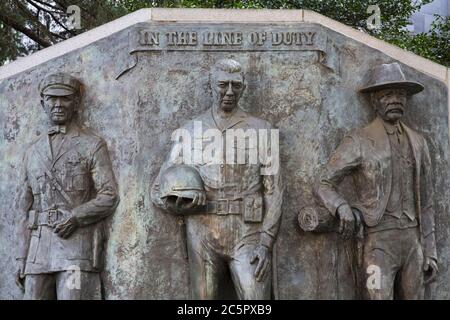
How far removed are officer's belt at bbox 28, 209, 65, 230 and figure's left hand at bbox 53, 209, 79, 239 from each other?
57 mm

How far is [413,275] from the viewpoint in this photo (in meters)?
10.4

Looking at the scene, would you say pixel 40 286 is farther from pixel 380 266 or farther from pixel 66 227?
pixel 380 266

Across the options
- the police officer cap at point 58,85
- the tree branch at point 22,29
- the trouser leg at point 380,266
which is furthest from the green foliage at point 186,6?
the trouser leg at point 380,266

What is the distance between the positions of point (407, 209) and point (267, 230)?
1.50 metres

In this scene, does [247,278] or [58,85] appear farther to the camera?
[58,85]

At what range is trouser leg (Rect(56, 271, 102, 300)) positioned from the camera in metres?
10.2

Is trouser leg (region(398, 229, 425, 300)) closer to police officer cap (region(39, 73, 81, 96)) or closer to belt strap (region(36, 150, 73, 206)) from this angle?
belt strap (region(36, 150, 73, 206))

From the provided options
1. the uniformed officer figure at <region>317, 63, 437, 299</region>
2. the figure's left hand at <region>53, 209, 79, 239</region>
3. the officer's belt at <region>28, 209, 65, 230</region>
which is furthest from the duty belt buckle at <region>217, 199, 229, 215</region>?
the officer's belt at <region>28, 209, 65, 230</region>

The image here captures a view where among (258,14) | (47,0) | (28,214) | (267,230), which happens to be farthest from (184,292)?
(47,0)

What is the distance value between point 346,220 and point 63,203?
9.56ft

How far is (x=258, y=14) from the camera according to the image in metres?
10.9

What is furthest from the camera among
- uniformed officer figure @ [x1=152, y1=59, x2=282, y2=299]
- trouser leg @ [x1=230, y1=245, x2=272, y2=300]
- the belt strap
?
the belt strap

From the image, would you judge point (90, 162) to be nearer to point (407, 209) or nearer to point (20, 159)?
point (20, 159)

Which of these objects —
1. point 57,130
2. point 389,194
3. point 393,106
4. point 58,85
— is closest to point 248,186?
point 389,194
